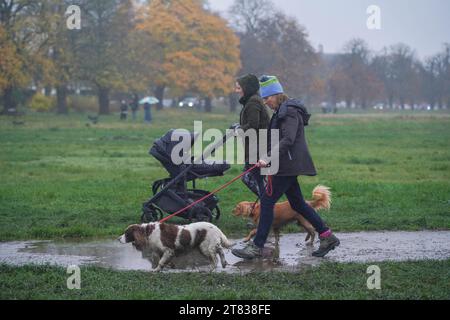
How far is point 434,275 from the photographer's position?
7.93 m

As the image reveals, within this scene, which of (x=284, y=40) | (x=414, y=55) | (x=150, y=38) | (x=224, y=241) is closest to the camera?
(x=224, y=241)

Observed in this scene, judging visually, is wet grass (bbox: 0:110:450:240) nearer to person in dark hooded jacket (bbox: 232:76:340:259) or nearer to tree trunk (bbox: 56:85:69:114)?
person in dark hooded jacket (bbox: 232:76:340:259)

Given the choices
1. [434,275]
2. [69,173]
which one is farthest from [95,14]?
[434,275]

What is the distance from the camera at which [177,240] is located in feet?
29.6

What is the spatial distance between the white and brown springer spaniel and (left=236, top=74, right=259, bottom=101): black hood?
1.83m

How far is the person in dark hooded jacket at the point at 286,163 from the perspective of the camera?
9.05m

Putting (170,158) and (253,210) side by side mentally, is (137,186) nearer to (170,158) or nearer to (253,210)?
(170,158)

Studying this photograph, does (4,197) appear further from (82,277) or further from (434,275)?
(434,275)

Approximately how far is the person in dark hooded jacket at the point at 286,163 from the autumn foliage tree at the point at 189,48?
56.0 m

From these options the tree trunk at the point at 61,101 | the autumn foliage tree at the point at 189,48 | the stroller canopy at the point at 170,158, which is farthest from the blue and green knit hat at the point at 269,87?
the autumn foliage tree at the point at 189,48

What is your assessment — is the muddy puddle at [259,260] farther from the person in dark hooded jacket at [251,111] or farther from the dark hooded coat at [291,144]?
the person in dark hooded jacket at [251,111]

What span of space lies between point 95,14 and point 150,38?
9.25 meters

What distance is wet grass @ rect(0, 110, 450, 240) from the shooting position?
38.1ft

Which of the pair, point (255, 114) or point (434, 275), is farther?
point (255, 114)
